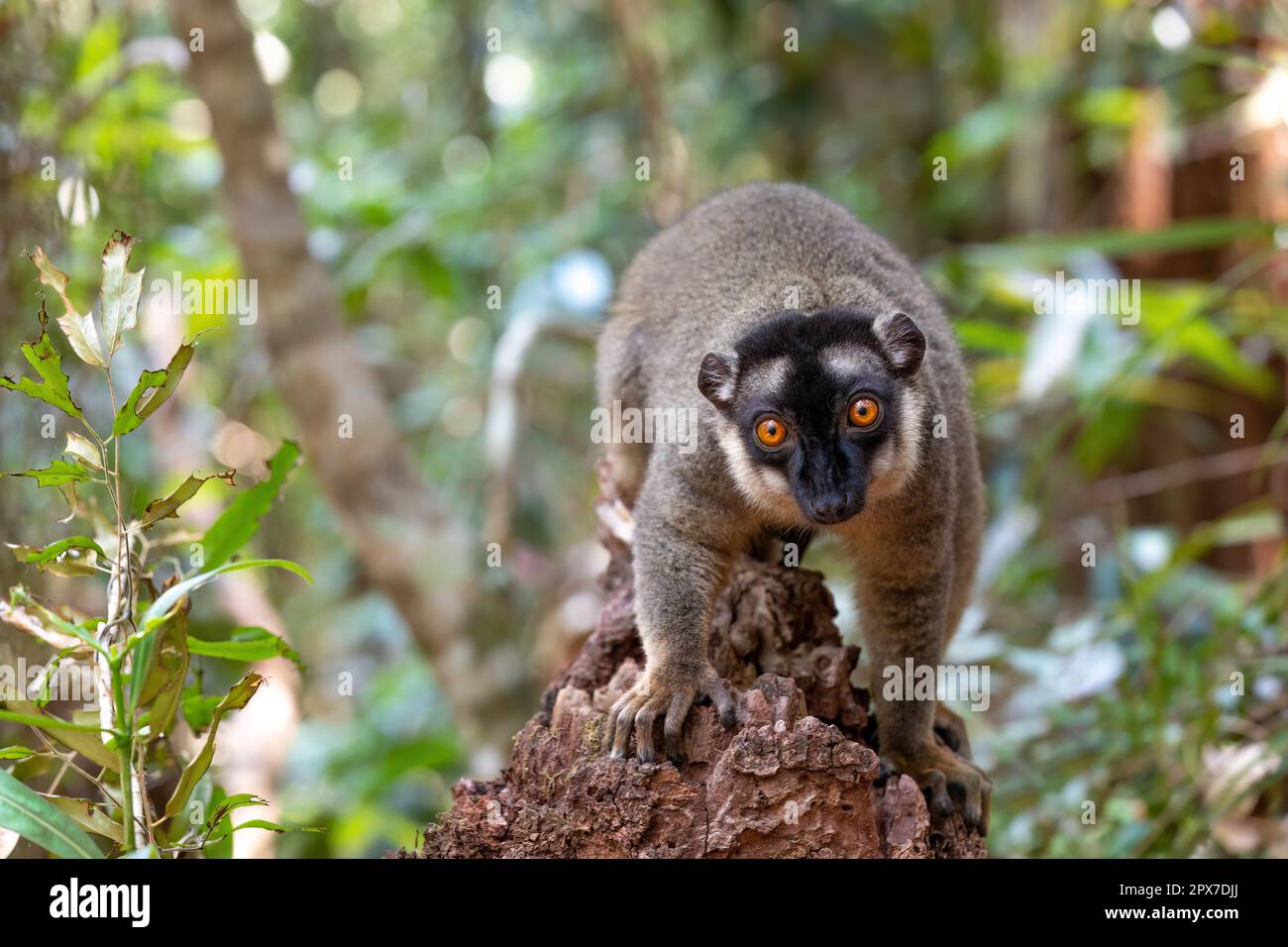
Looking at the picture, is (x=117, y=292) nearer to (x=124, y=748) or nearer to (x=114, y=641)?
(x=114, y=641)

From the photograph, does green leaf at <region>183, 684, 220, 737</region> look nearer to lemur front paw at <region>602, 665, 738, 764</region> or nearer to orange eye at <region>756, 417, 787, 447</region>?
lemur front paw at <region>602, 665, 738, 764</region>

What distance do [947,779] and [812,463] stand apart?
123 centimetres

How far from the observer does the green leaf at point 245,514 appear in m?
3.29

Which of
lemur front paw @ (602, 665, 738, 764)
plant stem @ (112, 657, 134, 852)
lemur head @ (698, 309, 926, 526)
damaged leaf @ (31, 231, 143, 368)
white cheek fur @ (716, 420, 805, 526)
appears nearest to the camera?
plant stem @ (112, 657, 134, 852)

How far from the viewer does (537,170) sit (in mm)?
9609

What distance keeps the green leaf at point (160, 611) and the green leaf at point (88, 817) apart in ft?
0.85

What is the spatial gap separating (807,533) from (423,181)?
7.90 metres

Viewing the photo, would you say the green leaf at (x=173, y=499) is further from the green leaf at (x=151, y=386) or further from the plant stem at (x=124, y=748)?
the plant stem at (x=124, y=748)

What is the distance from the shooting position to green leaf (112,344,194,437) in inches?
106

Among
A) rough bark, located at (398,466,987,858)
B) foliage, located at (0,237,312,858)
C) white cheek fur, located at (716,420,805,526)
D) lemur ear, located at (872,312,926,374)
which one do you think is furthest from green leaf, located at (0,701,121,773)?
lemur ear, located at (872,312,926,374)

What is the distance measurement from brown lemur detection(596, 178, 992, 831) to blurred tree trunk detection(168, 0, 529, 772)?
120 inches

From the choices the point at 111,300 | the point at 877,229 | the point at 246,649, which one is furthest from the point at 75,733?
the point at 877,229
